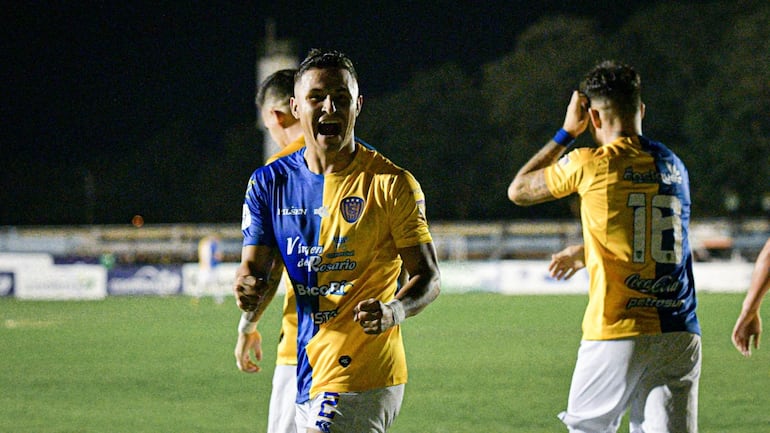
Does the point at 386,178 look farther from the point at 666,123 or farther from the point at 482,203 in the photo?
the point at 482,203

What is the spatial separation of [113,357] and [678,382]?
41.6ft

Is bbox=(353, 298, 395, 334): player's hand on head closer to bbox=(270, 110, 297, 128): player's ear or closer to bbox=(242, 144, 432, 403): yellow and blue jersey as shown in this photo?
bbox=(242, 144, 432, 403): yellow and blue jersey

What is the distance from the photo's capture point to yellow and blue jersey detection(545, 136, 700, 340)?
528 centimetres

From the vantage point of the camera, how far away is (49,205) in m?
90.2

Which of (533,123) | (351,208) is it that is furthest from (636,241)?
(533,123)

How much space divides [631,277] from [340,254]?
1.66 m

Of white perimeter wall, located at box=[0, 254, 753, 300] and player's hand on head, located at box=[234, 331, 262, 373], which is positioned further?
white perimeter wall, located at box=[0, 254, 753, 300]

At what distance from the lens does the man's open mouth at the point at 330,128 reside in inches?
172

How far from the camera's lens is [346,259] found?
14.4ft

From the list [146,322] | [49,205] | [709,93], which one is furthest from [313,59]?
[49,205]

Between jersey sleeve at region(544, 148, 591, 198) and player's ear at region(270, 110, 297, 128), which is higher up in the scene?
player's ear at region(270, 110, 297, 128)

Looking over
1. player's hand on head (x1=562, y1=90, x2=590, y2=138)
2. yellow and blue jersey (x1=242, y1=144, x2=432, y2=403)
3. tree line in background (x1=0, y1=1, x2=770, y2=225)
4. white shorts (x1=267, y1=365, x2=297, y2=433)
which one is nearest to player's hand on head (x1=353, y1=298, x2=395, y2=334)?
yellow and blue jersey (x1=242, y1=144, x2=432, y2=403)

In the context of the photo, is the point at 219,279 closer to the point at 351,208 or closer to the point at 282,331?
the point at 282,331

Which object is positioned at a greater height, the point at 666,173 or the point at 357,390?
the point at 666,173
